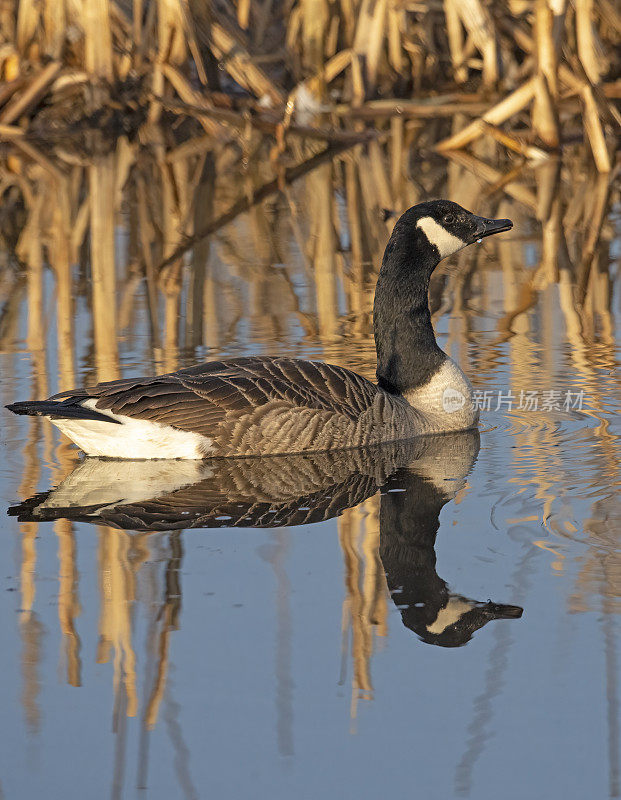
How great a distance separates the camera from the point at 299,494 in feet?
22.4

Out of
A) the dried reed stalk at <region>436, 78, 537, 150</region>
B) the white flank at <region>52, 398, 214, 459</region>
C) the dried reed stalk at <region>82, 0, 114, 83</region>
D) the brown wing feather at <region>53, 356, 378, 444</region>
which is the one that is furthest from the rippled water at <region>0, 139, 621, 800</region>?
the dried reed stalk at <region>82, 0, 114, 83</region>

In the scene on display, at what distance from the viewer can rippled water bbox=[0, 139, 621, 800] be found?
4.08 meters

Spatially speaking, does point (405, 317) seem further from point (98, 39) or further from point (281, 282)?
point (98, 39)

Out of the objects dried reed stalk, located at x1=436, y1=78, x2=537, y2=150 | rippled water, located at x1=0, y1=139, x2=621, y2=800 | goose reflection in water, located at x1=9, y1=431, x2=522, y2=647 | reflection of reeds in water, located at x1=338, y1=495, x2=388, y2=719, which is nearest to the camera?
rippled water, located at x1=0, y1=139, x2=621, y2=800

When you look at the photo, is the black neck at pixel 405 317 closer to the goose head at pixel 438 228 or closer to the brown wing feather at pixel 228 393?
the goose head at pixel 438 228

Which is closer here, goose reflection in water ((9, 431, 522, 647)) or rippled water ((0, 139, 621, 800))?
rippled water ((0, 139, 621, 800))

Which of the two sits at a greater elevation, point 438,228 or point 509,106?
point 509,106

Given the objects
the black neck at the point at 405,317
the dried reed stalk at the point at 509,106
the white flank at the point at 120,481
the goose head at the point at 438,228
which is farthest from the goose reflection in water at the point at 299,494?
the dried reed stalk at the point at 509,106

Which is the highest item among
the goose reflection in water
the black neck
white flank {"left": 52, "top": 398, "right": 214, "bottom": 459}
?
the black neck

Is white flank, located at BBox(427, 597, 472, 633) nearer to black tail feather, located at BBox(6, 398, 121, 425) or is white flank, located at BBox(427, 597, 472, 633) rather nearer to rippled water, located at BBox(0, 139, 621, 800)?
rippled water, located at BBox(0, 139, 621, 800)

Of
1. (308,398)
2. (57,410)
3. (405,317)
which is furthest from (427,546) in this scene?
(405,317)

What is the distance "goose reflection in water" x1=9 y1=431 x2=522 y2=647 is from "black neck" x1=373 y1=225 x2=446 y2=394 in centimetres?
48

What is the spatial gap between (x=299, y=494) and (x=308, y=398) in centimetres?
83

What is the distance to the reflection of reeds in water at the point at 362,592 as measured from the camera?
15.1ft
